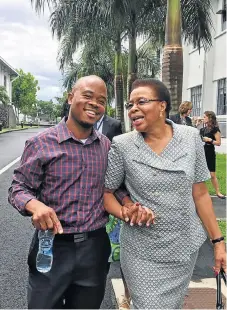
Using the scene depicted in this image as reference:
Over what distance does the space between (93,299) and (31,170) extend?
2.49 feet

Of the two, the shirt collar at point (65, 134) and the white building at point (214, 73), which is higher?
the white building at point (214, 73)

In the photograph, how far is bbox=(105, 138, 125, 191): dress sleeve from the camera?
2203 mm

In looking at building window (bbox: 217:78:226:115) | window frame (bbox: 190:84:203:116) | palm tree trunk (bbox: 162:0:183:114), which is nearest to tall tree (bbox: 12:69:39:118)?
window frame (bbox: 190:84:203:116)

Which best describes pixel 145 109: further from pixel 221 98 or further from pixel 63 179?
pixel 221 98

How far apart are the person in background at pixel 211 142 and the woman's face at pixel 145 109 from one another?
5.98 metres

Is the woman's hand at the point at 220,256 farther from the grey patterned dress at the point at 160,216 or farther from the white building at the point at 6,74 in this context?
the white building at the point at 6,74

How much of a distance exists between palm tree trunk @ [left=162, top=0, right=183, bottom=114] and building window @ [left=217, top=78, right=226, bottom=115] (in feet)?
35.1

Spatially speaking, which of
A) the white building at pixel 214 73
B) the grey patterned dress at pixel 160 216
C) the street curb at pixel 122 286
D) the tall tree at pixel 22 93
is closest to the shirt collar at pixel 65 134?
the grey patterned dress at pixel 160 216

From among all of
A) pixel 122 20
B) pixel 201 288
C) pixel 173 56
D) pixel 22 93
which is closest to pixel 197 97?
pixel 122 20

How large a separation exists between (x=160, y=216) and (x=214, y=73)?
18.9m

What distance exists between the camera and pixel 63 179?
2137 mm

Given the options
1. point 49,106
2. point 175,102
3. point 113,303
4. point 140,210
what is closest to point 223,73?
point 175,102

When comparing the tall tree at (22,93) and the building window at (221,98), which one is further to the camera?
the tall tree at (22,93)

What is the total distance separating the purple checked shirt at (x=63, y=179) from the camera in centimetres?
212
